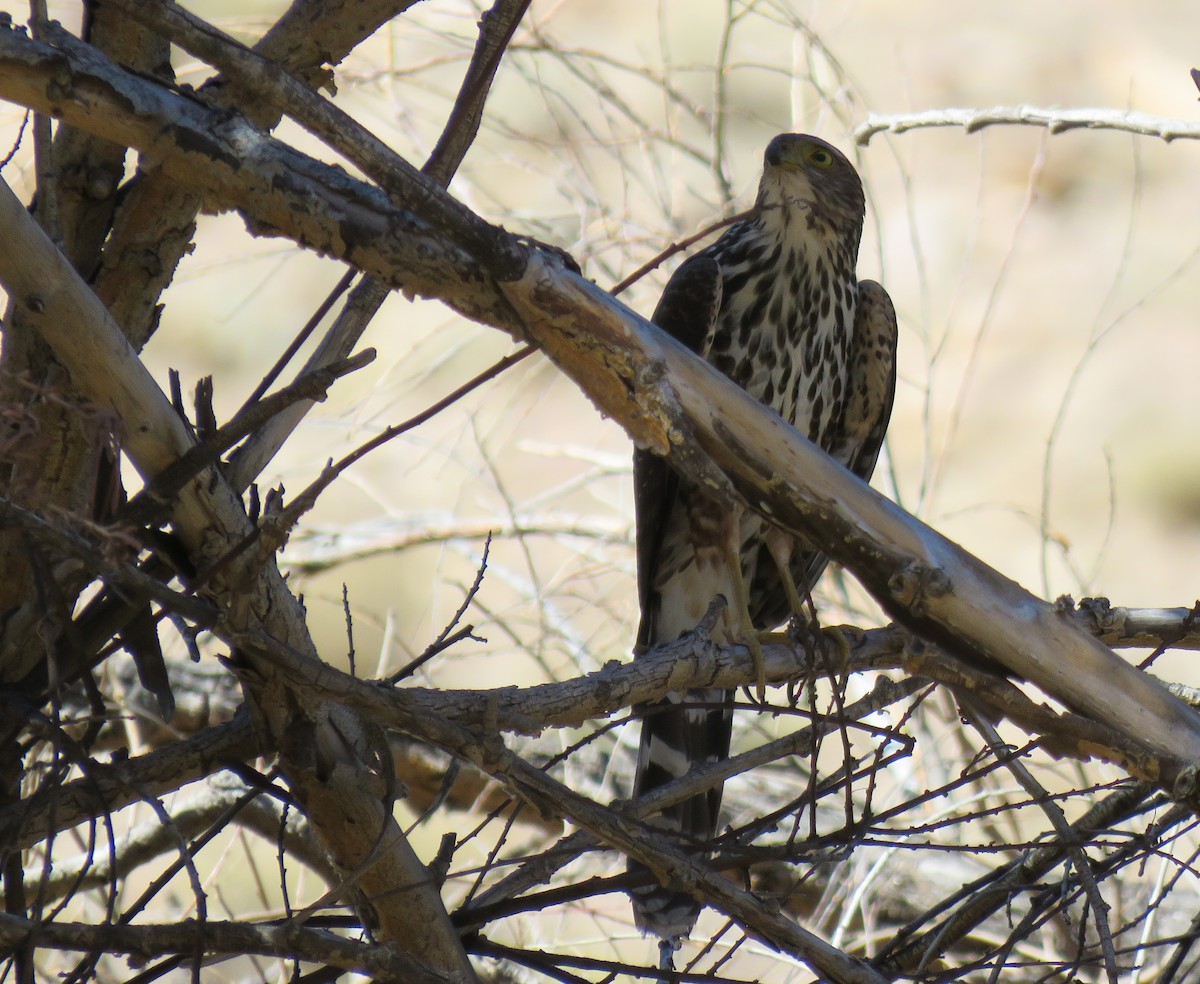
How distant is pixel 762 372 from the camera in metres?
3.67

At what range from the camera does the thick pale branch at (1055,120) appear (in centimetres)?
279

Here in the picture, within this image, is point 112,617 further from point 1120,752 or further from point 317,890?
point 317,890

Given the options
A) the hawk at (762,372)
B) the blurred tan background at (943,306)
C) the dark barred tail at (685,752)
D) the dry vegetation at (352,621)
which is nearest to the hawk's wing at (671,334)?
the hawk at (762,372)

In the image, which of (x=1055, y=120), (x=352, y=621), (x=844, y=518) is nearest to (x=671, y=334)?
(x=1055, y=120)

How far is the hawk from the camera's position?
3652 mm

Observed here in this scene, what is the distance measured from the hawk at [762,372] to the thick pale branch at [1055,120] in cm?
59

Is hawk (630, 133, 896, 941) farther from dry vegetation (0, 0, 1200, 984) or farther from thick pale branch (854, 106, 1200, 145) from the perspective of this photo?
thick pale branch (854, 106, 1200, 145)

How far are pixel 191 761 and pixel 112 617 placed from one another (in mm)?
251

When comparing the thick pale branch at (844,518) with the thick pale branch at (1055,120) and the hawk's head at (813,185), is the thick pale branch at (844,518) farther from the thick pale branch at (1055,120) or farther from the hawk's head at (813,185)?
the hawk's head at (813,185)

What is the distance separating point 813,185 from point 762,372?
2.12 ft

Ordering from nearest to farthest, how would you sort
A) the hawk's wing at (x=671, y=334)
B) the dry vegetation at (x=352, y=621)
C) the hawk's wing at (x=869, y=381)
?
the dry vegetation at (x=352, y=621), the hawk's wing at (x=671, y=334), the hawk's wing at (x=869, y=381)

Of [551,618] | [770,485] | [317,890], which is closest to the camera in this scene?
[770,485]

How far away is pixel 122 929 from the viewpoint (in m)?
1.64

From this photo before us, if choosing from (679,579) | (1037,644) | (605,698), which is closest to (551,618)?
(679,579)
